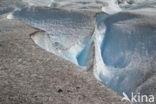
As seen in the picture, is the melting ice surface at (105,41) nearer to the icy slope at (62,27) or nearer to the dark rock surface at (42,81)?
the icy slope at (62,27)

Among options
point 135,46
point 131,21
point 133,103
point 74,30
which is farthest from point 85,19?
point 133,103

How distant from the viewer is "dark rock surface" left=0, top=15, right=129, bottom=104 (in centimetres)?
73

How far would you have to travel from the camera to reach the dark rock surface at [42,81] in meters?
0.73

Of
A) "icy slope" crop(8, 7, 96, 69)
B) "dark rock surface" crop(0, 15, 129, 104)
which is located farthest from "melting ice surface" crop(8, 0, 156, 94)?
"dark rock surface" crop(0, 15, 129, 104)

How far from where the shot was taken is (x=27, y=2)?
194 cm

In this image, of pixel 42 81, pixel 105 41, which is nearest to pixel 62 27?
pixel 105 41

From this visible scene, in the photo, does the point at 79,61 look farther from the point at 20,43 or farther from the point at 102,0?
→ the point at 102,0

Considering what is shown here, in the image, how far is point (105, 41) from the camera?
1479mm

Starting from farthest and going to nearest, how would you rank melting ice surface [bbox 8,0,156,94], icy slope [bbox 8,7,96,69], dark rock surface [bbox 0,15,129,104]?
icy slope [bbox 8,7,96,69] < melting ice surface [bbox 8,0,156,94] < dark rock surface [bbox 0,15,129,104]

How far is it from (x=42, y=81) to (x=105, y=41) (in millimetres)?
772

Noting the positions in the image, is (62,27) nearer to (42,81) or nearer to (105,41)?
(105,41)

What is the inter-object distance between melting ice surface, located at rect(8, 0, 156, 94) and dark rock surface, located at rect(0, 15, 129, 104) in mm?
217

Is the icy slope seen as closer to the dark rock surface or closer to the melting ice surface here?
the melting ice surface

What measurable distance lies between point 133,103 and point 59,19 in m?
0.97
